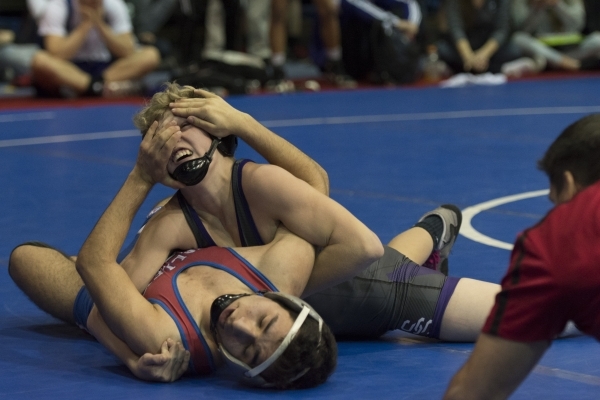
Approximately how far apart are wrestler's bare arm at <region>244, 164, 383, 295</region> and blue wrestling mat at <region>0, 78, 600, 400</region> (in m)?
0.32

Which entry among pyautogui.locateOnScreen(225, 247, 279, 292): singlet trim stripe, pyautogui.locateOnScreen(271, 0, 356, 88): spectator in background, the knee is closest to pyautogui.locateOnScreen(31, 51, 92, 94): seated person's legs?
pyautogui.locateOnScreen(271, 0, 356, 88): spectator in background

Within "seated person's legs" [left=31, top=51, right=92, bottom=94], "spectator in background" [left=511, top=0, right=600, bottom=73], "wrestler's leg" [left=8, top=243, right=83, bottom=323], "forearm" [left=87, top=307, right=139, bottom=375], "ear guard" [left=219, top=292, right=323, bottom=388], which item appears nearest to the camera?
"ear guard" [left=219, top=292, right=323, bottom=388]

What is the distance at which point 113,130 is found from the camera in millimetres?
8469

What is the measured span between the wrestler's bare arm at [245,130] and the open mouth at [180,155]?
0.09 metres

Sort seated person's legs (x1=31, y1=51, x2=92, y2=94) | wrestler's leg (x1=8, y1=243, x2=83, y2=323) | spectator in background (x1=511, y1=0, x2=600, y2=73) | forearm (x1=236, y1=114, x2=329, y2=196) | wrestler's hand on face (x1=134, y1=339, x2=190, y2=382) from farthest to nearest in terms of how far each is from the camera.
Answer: spectator in background (x1=511, y1=0, x2=600, y2=73) → seated person's legs (x1=31, y1=51, x2=92, y2=94) → wrestler's leg (x1=8, y1=243, x2=83, y2=323) → forearm (x1=236, y1=114, x2=329, y2=196) → wrestler's hand on face (x1=134, y1=339, x2=190, y2=382)

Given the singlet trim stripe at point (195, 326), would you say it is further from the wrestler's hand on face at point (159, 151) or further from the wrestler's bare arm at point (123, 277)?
the wrestler's hand on face at point (159, 151)

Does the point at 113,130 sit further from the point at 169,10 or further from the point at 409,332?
the point at 409,332

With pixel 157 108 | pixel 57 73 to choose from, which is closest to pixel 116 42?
pixel 57 73

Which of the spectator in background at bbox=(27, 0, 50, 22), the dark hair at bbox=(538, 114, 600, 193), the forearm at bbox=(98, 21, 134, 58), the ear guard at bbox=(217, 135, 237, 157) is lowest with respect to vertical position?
the forearm at bbox=(98, 21, 134, 58)

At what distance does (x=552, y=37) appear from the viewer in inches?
543

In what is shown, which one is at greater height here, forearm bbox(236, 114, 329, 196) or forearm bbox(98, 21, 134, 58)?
forearm bbox(236, 114, 329, 196)

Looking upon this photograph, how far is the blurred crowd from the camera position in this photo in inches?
412

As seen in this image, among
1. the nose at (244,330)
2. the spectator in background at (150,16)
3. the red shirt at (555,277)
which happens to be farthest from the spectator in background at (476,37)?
the red shirt at (555,277)

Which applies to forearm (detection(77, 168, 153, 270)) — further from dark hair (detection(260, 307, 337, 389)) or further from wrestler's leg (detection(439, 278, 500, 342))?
wrestler's leg (detection(439, 278, 500, 342))
